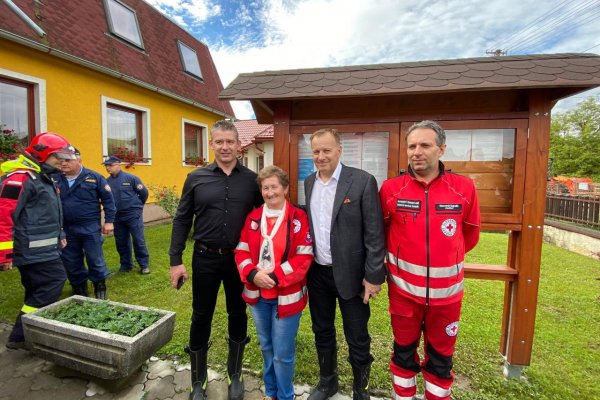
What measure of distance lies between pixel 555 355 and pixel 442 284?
2218 mm

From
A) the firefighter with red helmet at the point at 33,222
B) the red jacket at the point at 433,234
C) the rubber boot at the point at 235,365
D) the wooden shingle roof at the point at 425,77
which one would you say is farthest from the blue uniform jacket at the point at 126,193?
the red jacket at the point at 433,234

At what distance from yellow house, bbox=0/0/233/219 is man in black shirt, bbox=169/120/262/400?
362 centimetres

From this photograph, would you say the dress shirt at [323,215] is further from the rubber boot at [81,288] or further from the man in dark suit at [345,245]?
the rubber boot at [81,288]

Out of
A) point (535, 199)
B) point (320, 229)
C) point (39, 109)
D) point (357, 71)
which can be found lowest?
point (320, 229)

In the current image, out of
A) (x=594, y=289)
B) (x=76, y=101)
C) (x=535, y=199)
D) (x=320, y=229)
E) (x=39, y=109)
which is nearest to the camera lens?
(x=320, y=229)

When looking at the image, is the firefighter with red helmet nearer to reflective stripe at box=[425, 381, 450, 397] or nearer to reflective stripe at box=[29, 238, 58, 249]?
reflective stripe at box=[29, 238, 58, 249]

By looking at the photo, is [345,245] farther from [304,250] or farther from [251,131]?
[251,131]

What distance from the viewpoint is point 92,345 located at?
2.27 meters

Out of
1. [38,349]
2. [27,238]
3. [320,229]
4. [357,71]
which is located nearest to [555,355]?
[320,229]

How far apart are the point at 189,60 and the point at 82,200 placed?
30.3 ft

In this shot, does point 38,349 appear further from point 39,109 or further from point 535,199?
point 39,109

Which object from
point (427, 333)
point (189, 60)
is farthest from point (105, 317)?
point (189, 60)

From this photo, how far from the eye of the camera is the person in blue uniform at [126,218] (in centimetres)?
512

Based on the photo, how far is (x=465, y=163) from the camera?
258cm
